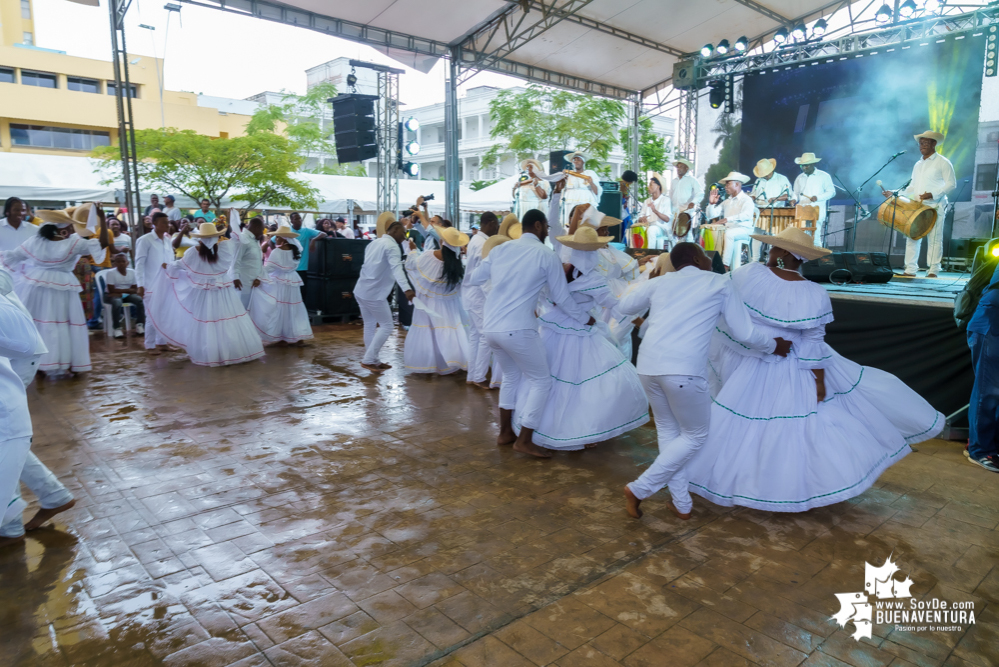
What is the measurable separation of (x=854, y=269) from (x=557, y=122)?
67.8ft

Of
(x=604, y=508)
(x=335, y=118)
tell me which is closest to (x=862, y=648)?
(x=604, y=508)

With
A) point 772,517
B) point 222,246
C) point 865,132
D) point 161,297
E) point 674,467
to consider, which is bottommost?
point 772,517

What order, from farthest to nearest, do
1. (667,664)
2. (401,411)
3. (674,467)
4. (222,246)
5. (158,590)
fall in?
(222,246)
(401,411)
(674,467)
(158,590)
(667,664)

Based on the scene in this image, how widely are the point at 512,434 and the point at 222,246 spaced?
17.6 ft

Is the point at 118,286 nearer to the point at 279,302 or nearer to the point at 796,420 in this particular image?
the point at 279,302

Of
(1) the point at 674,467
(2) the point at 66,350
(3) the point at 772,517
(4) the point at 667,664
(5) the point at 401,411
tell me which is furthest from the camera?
(2) the point at 66,350

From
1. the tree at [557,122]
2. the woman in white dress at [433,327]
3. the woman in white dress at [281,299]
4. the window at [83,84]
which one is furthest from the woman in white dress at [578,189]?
the window at [83,84]

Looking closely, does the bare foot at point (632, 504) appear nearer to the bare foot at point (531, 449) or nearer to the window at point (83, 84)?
the bare foot at point (531, 449)

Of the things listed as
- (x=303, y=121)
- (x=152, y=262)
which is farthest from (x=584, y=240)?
(x=303, y=121)

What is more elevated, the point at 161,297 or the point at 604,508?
the point at 161,297

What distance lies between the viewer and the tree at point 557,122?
88.4 feet

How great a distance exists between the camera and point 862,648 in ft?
8.75

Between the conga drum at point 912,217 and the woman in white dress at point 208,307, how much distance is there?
9.61 m

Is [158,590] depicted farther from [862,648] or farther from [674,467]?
[862,648]
